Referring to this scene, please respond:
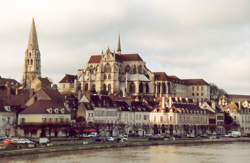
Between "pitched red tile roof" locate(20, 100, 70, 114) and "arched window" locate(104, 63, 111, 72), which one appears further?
"arched window" locate(104, 63, 111, 72)

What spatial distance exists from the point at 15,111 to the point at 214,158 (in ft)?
93.4

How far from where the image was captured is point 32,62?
159 m

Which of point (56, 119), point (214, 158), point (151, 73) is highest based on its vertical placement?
point (151, 73)

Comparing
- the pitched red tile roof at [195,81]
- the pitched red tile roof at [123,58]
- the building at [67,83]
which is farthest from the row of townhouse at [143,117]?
the pitched red tile roof at [195,81]

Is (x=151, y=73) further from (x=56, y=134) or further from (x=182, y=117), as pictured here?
(x=56, y=134)

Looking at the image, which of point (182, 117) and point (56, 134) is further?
point (182, 117)

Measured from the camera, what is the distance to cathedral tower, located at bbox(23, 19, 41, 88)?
15650 centimetres

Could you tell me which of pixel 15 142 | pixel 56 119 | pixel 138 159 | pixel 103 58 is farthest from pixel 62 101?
pixel 103 58

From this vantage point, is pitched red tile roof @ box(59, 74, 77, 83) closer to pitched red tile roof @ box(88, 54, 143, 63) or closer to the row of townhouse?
pitched red tile roof @ box(88, 54, 143, 63)

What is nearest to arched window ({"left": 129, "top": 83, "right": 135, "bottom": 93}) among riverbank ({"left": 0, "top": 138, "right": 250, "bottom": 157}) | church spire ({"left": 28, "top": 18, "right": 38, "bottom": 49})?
church spire ({"left": 28, "top": 18, "right": 38, "bottom": 49})

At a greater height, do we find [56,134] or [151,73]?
[151,73]

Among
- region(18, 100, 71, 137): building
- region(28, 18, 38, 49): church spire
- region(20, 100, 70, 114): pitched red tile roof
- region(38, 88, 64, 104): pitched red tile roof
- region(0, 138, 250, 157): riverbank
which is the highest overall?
region(28, 18, 38, 49): church spire

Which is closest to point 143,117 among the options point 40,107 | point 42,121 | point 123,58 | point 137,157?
point 40,107

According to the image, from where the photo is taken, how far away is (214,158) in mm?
52250
